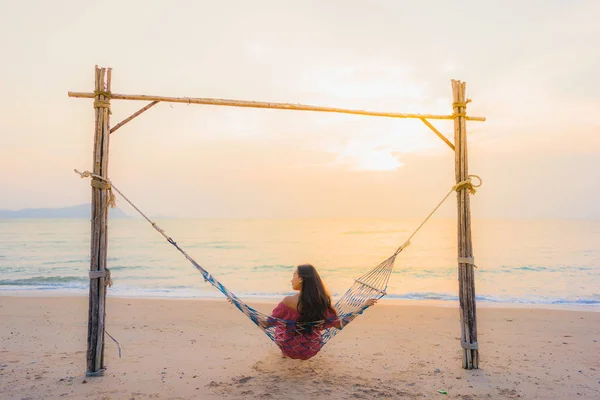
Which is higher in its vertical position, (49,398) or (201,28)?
(201,28)

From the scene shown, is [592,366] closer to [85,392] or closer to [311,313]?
[311,313]

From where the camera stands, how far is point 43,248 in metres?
20.7

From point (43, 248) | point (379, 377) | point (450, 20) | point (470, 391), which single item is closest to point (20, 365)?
point (379, 377)

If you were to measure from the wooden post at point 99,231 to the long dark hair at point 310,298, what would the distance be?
Result: 1334 mm

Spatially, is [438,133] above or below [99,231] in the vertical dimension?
above

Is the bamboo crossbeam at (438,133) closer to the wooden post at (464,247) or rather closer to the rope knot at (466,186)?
the wooden post at (464,247)

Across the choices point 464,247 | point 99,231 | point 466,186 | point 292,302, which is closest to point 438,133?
point 466,186

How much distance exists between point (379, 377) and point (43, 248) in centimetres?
2183

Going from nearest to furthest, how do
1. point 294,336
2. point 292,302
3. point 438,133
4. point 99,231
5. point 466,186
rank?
1. point 99,231
2. point 294,336
3. point 292,302
4. point 466,186
5. point 438,133

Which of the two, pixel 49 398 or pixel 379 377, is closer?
pixel 49 398

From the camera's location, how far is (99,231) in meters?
2.88

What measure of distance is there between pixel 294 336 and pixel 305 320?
0.13 m

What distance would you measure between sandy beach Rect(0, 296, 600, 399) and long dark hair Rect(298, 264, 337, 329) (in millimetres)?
422

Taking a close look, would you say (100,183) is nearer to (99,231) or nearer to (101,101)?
A: (99,231)
